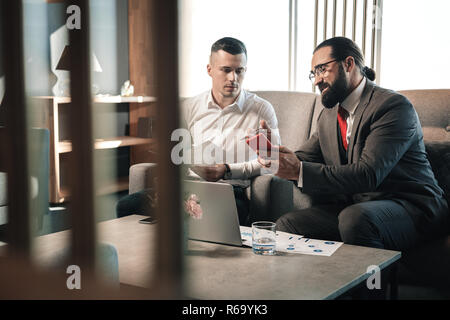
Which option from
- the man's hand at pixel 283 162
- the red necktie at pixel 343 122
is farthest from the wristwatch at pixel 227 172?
the red necktie at pixel 343 122

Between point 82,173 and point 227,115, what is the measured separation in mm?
2093

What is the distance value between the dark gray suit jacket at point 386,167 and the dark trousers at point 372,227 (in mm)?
59

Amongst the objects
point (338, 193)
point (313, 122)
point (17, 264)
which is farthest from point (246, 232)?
point (17, 264)

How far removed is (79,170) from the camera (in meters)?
0.47

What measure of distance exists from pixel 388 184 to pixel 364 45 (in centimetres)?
180

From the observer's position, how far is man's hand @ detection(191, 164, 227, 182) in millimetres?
2244

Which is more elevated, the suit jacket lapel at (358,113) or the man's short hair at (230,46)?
the man's short hair at (230,46)

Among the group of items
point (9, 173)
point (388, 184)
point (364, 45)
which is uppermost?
point (364, 45)

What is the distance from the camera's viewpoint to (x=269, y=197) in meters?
2.27

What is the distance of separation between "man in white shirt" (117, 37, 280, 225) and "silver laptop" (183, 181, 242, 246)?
0.73m

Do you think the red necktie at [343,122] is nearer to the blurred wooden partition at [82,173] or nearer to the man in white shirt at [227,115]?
the man in white shirt at [227,115]

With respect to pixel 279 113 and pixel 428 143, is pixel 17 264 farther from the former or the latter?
pixel 279 113

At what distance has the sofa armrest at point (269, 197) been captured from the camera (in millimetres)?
2262

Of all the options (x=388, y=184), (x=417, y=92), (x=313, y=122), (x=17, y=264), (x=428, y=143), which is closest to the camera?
(x=17, y=264)
